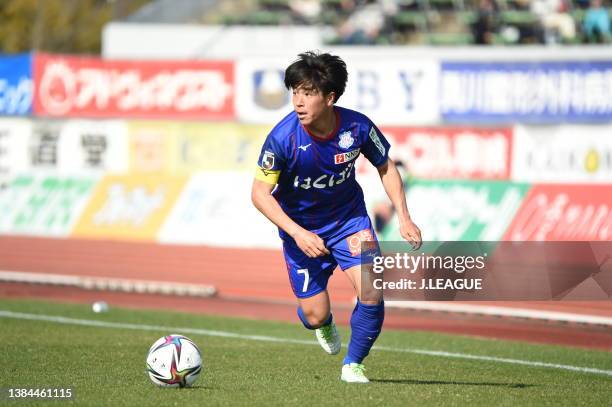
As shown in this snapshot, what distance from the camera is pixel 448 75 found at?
23672 mm

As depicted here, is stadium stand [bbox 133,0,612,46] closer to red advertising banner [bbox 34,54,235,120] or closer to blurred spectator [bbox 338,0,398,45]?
blurred spectator [bbox 338,0,398,45]

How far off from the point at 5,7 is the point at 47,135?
1956 cm

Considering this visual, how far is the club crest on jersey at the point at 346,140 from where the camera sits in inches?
338

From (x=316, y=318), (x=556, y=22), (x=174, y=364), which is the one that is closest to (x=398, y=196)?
(x=316, y=318)

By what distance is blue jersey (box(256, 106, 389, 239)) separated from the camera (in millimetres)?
8438

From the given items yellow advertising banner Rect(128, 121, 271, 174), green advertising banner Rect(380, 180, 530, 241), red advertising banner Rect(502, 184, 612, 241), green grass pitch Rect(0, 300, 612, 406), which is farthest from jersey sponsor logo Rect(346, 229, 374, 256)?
yellow advertising banner Rect(128, 121, 271, 174)

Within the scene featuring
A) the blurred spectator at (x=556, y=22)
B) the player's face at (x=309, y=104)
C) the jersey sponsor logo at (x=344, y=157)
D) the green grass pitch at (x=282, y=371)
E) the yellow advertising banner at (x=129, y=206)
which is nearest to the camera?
the green grass pitch at (x=282, y=371)

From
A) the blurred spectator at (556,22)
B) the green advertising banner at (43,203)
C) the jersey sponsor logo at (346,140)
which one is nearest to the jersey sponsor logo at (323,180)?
the jersey sponsor logo at (346,140)

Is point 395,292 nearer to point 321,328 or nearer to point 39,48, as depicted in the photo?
point 321,328

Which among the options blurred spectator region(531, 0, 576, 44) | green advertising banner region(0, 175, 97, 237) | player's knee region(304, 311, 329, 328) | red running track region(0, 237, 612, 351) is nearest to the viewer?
player's knee region(304, 311, 329, 328)

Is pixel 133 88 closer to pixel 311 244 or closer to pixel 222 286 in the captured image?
pixel 222 286

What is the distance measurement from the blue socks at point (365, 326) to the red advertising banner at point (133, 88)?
1657 cm
